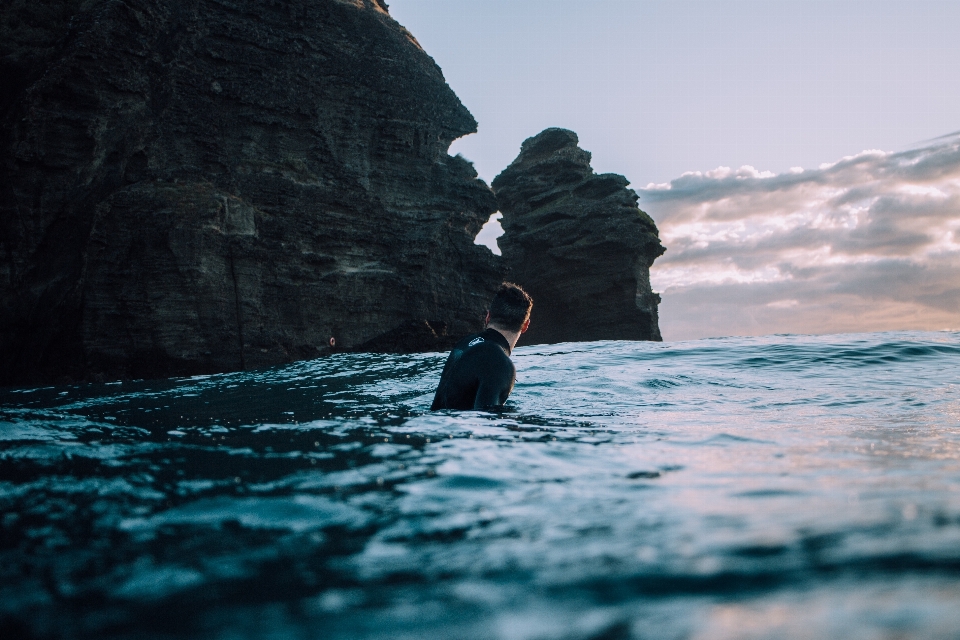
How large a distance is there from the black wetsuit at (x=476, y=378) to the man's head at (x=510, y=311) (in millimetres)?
299

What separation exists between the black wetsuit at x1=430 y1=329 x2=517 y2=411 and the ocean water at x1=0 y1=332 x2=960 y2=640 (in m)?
0.77

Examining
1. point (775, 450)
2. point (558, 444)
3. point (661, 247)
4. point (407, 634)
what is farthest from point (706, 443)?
point (661, 247)

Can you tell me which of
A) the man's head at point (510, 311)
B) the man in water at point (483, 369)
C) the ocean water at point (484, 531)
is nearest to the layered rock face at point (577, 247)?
the man's head at point (510, 311)

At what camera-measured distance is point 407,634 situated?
1260 millimetres

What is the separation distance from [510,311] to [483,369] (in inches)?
26.3

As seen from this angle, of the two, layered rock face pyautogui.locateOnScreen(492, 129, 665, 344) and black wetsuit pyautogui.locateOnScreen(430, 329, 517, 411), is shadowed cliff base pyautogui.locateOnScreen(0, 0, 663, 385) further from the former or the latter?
black wetsuit pyautogui.locateOnScreen(430, 329, 517, 411)

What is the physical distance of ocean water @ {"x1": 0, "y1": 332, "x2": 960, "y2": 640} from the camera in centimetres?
132

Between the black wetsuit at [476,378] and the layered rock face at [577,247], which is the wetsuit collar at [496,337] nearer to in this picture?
the black wetsuit at [476,378]

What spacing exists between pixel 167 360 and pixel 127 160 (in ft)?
18.5

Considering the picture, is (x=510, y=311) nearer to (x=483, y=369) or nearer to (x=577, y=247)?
(x=483, y=369)

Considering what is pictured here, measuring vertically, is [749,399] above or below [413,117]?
below

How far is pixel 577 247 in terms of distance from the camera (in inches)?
1323

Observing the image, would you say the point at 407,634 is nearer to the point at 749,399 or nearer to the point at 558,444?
the point at 558,444

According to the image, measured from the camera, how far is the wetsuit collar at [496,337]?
5523 mm
